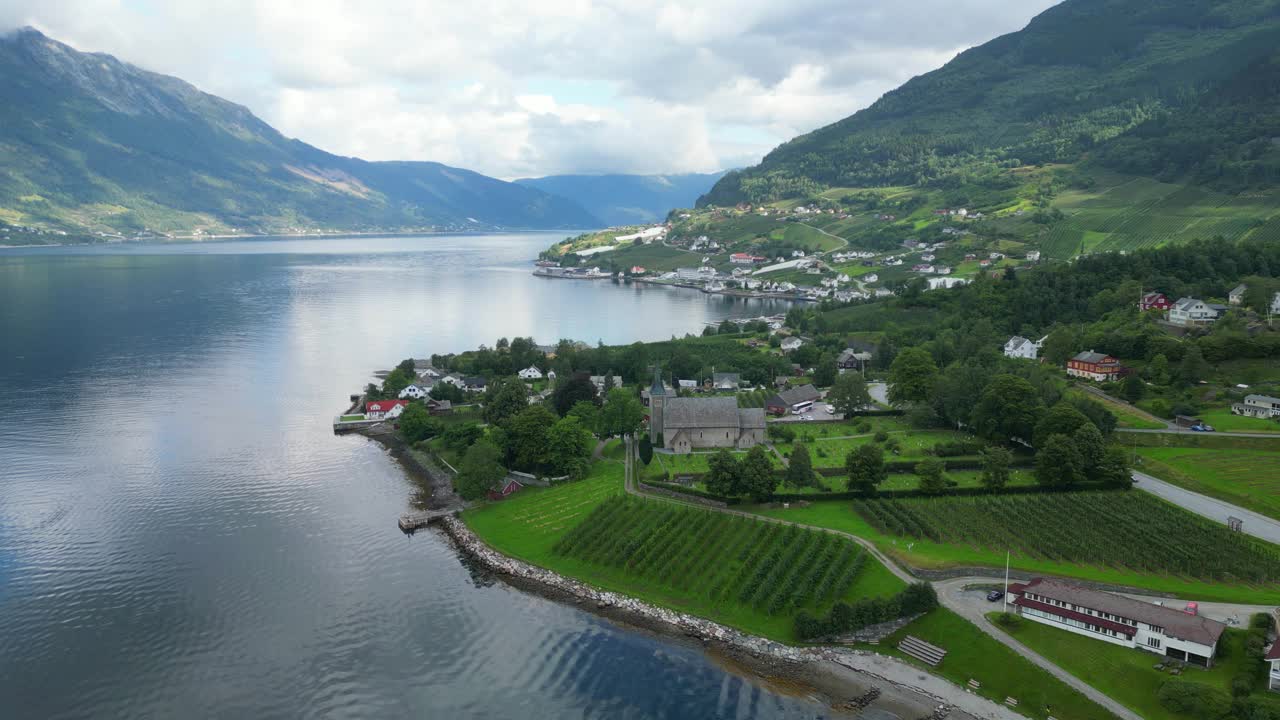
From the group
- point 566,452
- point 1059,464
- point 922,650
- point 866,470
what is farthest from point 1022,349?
point 922,650

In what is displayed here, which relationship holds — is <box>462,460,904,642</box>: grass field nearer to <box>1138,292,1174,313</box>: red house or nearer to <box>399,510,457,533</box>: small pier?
<box>399,510,457,533</box>: small pier

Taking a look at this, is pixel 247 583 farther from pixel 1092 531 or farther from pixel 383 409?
pixel 1092 531

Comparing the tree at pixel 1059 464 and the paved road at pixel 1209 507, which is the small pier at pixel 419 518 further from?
the paved road at pixel 1209 507

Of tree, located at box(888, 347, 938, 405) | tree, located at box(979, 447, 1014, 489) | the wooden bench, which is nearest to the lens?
the wooden bench

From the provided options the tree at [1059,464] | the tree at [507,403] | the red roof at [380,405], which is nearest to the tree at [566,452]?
the tree at [507,403]

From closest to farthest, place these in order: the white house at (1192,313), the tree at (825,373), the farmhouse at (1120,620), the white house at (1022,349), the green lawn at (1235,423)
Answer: the farmhouse at (1120,620) → the green lawn at (1235,423) → the white house at (1192,313) → the tree at (825,373) → the white house at (1022,349)

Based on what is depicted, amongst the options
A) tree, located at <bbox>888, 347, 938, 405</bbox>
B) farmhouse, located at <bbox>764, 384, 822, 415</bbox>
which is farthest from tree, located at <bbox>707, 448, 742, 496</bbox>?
tree, located at <bbox>888, 347, 938, 405</bbox>

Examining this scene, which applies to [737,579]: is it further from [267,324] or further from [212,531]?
[267,324]
